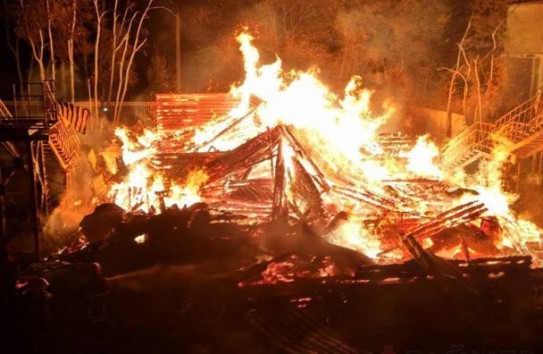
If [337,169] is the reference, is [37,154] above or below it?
above

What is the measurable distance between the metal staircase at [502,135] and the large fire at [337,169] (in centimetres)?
72

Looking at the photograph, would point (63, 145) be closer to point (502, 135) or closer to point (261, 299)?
point (261, 299)

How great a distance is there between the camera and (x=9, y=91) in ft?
91.8

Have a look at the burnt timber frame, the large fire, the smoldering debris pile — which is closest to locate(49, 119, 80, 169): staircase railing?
the burnt timber frame

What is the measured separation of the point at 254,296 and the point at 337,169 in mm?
5150

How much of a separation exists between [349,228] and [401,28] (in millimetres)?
19685

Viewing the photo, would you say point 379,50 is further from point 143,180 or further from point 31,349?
point 31,349

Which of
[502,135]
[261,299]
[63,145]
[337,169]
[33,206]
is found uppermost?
[502,135]

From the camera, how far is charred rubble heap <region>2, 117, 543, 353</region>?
6.96 m

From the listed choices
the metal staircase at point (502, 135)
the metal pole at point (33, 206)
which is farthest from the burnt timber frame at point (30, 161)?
the metal staircase at point (502, 135)

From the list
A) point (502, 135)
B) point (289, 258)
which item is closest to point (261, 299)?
point (289, 258)

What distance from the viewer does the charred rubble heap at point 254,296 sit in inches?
274

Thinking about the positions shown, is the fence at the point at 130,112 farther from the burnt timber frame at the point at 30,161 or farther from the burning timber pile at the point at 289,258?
the burning timber pile at the point at 289,258

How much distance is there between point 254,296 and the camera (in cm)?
716
